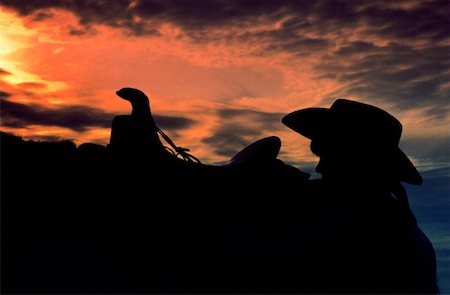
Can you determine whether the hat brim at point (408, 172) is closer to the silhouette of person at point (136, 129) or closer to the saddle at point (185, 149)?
the saddle at point (185, 149)

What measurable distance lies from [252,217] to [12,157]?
141 centimetres

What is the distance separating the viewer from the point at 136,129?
3.21 meters

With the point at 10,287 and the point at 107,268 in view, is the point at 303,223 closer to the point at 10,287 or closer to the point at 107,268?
the point at 107,268

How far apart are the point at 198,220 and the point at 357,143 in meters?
1.27

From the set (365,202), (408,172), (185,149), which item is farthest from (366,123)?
(185,149)

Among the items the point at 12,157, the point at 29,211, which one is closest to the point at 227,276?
the point at 29,211

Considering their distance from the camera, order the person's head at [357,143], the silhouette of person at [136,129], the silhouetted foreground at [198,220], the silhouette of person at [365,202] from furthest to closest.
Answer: the person's head at [357,143]
the silhouette of person at [365,202]
the silhouette of person at [136,129]
the silhouetted foreground at [198,220]

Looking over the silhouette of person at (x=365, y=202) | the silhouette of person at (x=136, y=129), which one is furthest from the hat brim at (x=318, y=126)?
the silhouette of person at (x=136, y=129)

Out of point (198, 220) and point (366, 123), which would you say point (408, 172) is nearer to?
point (366, 123)

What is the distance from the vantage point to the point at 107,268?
9.28ft

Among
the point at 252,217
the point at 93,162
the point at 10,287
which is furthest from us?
the point at 252,217

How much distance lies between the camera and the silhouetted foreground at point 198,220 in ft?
9.21

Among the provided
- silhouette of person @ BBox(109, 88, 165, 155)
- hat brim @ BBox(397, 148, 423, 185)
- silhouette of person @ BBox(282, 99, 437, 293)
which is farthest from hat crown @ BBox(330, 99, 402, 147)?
silhouette of person @ BBox(109, 88, 165, 155)

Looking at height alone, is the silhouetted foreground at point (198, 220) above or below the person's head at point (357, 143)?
below
